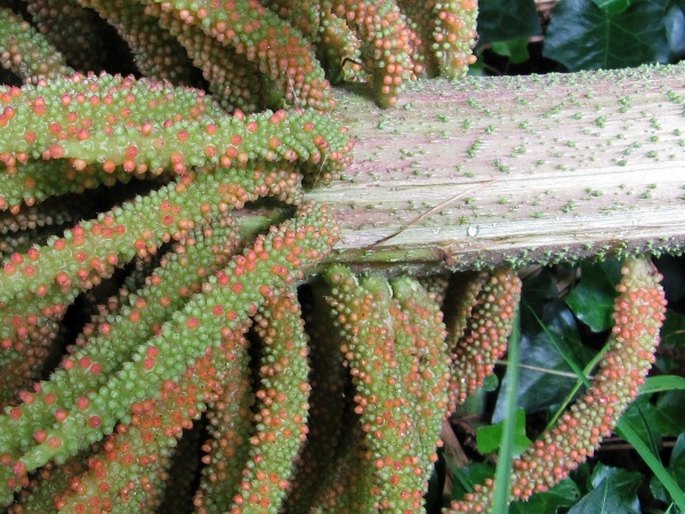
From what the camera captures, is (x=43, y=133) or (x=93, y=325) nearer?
(x=43, y=133)

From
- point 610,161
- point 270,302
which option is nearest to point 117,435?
point 270,302

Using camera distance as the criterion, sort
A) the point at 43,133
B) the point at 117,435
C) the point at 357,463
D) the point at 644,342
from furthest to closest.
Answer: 1. the point at 644,342
2. the point at 357,463
3. the point at 117,435
4. the point at 43,133

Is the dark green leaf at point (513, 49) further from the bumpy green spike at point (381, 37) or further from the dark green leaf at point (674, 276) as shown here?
the bumpy green spike at point (381, 37)

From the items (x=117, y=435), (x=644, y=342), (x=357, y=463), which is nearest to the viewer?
(x=117, y=435)

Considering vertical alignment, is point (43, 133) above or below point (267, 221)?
above

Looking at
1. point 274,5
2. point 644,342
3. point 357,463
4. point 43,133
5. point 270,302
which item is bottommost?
point 357,463

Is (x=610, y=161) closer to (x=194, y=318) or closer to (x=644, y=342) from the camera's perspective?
(x=644, y=342)
